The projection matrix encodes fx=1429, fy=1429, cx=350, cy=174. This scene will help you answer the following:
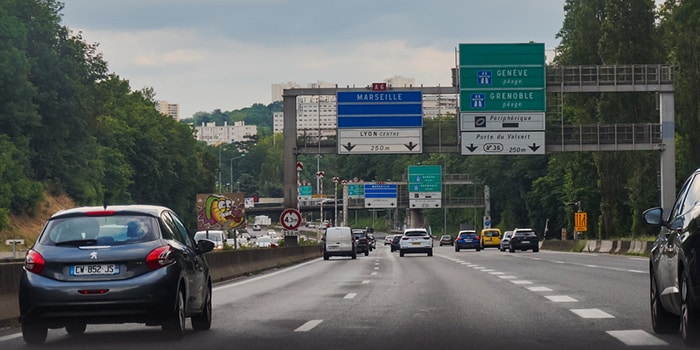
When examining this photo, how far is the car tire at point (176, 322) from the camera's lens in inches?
551

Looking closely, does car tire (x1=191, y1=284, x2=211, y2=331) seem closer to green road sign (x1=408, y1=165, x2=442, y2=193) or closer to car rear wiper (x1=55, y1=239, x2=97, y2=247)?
car rear wiper (x1=55, y1=239, x2=97, y2=247)

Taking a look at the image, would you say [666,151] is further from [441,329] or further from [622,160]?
[441,329]

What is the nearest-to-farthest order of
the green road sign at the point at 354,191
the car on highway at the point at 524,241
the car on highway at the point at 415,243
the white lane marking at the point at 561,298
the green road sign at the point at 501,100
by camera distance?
1. the white lane marking at the point at 561,298
2. the green road sign at the point at 501,100
3. the car on highway at the point at 415,243
4. the car on highway at the point at 524,241
5. the green road sign at the point at 354,191

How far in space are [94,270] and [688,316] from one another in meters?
5.60

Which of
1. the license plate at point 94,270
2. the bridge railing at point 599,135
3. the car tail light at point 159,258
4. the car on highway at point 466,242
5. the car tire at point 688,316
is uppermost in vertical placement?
the bridge railing at point 599,135

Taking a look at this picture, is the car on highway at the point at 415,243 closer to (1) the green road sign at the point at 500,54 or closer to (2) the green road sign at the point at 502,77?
(2) the green road sign at the point at 502,77

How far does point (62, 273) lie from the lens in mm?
13656

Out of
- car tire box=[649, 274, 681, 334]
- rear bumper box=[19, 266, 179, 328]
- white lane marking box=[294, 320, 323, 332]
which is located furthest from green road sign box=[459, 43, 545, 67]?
rear bumper box=[19, 266, 179, 328]

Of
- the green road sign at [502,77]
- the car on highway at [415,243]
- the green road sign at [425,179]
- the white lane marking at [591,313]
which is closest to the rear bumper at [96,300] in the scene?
the white lane marking at [591,313]

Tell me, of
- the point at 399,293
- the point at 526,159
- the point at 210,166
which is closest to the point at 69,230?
the point at 399,293

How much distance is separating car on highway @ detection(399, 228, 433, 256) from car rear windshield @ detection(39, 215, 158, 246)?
54017 mm

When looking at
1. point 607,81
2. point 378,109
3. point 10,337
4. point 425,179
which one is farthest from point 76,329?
point 425,179

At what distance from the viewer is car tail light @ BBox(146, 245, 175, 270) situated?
45.4 ft

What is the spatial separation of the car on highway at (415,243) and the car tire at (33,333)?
54210 millimetres
